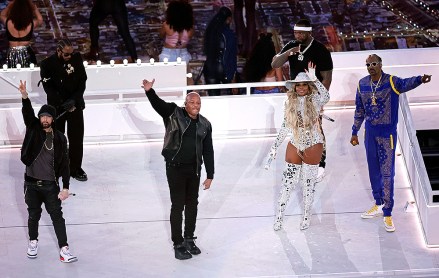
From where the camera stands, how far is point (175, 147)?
12.4 metres

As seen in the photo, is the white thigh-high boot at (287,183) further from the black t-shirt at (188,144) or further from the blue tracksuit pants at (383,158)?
the black t-shirt at (188,144)

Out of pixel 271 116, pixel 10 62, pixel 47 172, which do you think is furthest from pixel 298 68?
pixel 10 62

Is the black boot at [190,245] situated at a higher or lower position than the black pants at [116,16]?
lower

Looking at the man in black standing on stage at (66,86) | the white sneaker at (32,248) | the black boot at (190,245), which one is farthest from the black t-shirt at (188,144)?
the man in black standing on stage at (66,86)

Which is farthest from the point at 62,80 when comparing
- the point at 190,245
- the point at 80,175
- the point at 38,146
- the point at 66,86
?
the point at 190,245

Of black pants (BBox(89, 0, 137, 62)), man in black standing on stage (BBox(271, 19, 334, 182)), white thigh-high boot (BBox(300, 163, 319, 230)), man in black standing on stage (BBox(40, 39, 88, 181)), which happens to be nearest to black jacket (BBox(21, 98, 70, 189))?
man in black standing on stage (BBox(40, 39, 88, 181))

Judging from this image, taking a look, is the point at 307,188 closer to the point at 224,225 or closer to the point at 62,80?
the point at 224,225

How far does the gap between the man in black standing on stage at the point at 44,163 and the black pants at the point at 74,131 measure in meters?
1.69

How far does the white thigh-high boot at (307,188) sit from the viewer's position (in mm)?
13000

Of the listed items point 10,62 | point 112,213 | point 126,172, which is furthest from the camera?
point 10,62

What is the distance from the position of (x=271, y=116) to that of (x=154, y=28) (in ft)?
11.0

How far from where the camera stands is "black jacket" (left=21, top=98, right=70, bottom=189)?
12.4 m

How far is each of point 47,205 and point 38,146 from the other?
537mm

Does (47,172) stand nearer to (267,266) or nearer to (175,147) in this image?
(175,147)
